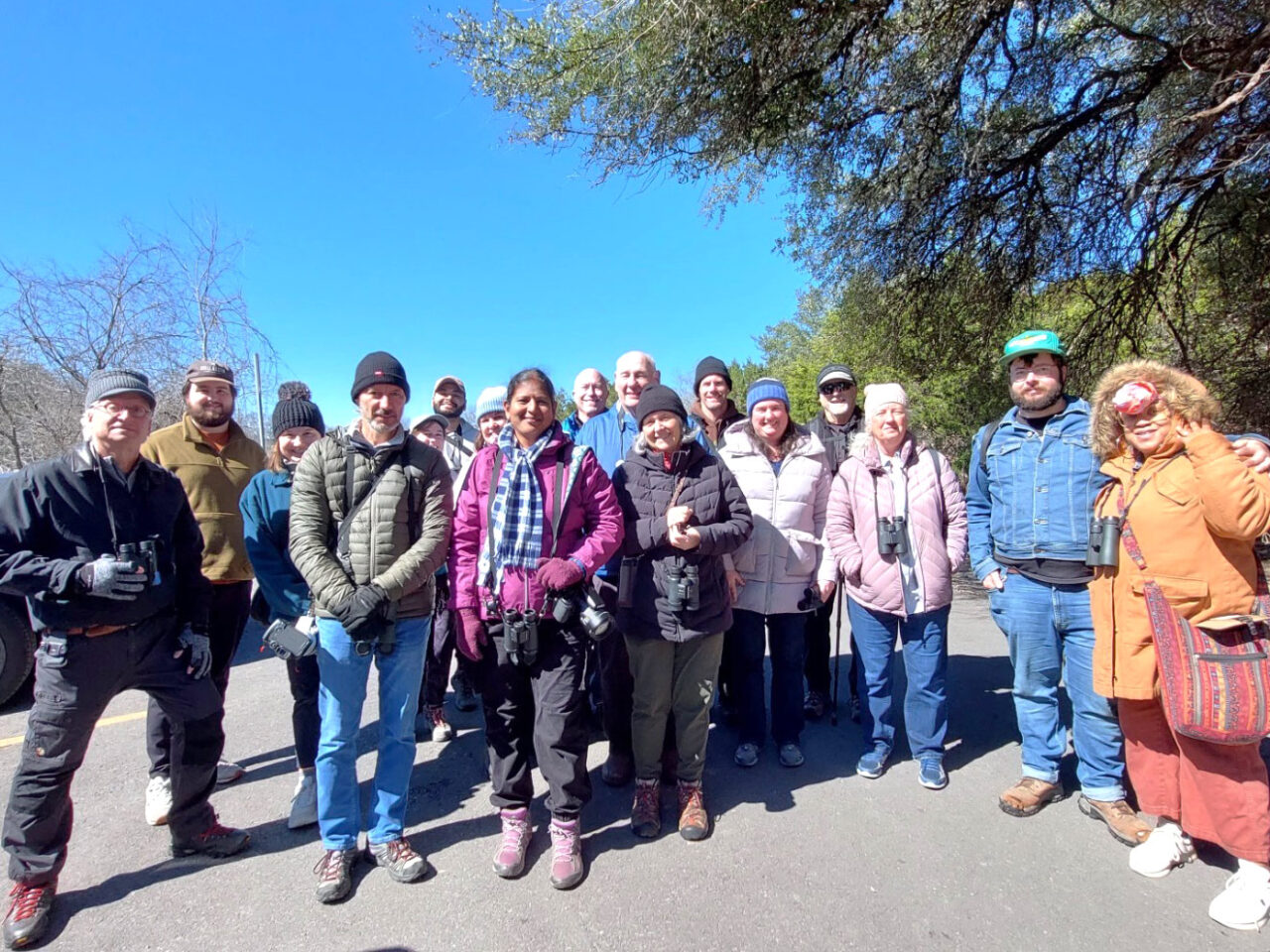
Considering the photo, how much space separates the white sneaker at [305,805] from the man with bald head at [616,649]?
4.68 feet

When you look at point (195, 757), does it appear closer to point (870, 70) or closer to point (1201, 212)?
point (870, 70)

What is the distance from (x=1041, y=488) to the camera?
307cm

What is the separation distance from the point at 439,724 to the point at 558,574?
2041 millimetres

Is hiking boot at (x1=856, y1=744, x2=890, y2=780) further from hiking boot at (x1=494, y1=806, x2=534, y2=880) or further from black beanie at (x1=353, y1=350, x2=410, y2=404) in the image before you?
black beanie at (x1=353, y1=350, x2=410, y2=404)

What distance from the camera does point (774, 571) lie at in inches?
138

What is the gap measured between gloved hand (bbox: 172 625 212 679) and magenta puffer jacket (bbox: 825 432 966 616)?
3.09 meters

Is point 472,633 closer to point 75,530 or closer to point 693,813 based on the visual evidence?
point 693,813

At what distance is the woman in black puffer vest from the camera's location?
2965mm

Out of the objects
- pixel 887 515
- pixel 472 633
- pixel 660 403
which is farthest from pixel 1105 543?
pixel 472 633

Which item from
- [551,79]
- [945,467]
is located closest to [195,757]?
[945,467]

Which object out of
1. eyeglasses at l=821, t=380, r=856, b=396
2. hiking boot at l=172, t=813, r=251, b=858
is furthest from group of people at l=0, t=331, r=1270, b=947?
eyeglasses at l=821, t=380, r=856, b=396

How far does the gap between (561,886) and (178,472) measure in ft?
9.27

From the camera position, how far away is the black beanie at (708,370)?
414 cm

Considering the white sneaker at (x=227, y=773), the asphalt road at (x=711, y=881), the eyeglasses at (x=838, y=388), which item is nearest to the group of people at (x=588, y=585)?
the asphalt road at (x=711, y=881)
